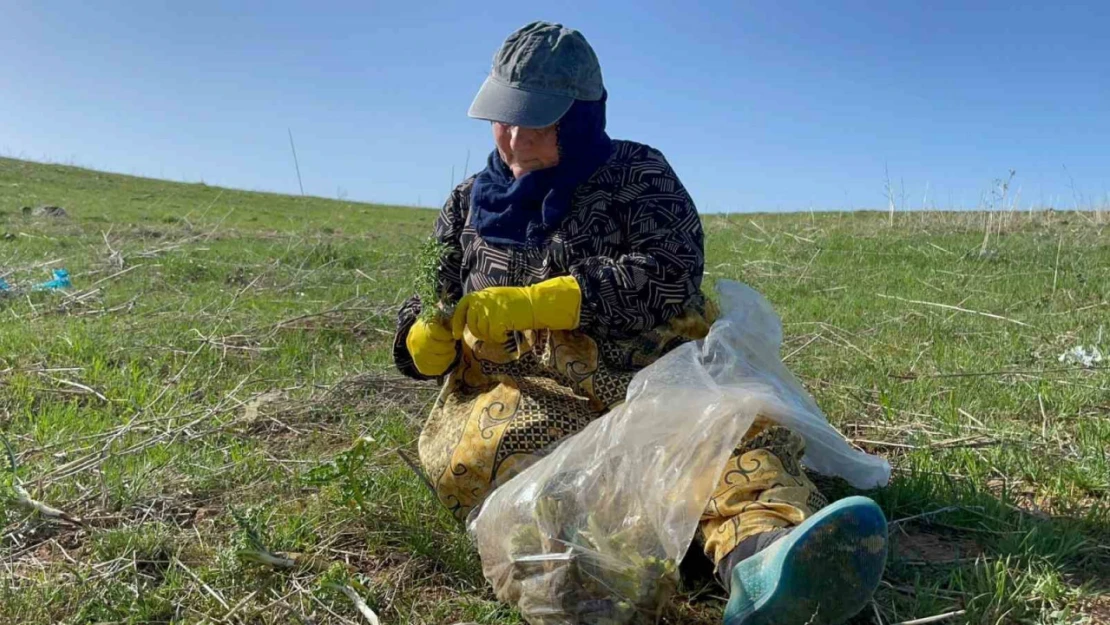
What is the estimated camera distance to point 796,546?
1453 mm

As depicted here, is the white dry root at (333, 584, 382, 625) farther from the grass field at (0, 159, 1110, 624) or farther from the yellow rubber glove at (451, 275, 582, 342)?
the yellow rubber glove at (451, 275, 582, 342)

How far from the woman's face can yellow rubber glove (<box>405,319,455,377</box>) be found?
1.60 feet

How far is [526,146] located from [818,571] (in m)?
1.28

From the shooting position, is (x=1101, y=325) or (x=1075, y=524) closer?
(x=1075, y=524)

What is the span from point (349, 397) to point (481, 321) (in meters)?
1.58

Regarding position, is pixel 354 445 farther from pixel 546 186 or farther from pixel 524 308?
pixel 546 186

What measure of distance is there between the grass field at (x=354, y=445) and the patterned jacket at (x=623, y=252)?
0.64m

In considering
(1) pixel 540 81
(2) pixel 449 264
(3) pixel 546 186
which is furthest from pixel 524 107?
(2) pixel 449 264

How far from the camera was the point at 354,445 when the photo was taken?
209cm

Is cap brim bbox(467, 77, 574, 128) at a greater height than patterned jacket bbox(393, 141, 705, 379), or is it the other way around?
cap brim bbox(467, 77, 574, 128)

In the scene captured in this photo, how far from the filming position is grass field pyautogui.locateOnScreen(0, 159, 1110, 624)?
6.02 feet

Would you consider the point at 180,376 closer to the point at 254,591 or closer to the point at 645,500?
the point at 254,591

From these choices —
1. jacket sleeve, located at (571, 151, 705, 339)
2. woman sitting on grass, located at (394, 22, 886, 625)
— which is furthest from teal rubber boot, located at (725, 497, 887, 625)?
jacket sleeve, located at (571, 151, 705, 339)

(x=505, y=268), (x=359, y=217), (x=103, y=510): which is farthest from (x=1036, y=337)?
(x=359, y=217)
